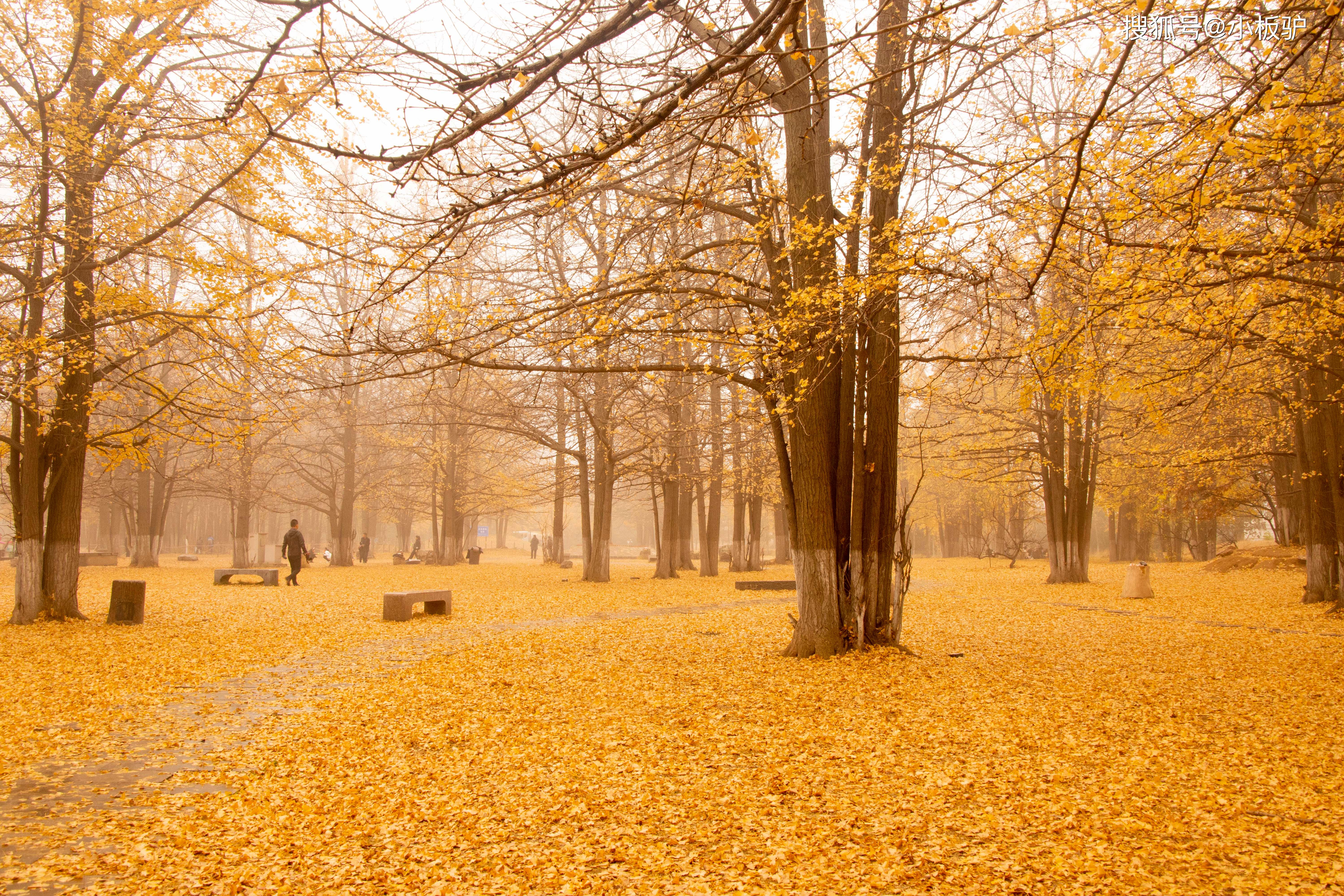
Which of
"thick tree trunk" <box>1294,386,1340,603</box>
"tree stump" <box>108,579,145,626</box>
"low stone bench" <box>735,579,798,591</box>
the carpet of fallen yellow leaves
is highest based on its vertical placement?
"thick tree trunk" <box>1294,386,1340,603</box>

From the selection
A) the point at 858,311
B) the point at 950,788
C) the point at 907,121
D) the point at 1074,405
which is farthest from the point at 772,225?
the point at 1074,405

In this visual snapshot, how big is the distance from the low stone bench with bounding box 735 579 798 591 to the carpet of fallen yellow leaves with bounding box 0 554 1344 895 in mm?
6805

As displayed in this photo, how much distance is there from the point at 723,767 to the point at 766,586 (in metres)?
12.3

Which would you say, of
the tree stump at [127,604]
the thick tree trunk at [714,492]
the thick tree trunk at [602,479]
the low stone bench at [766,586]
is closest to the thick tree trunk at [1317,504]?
the low stone bench at [766,586]

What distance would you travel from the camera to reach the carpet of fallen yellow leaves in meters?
3.28

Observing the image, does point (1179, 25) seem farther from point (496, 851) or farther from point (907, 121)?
point (496, 851)

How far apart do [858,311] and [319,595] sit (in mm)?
13618

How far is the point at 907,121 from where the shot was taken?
25.1 ft

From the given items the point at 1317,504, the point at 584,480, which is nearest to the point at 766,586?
the point at 584,480

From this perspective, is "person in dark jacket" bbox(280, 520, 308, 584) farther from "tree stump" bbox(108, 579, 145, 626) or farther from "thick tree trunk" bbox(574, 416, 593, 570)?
"tree stump" bbox(108, 579, 145, 626)

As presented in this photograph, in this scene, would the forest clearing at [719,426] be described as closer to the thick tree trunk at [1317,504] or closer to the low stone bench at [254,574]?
the thick tree trunk at [1317,504]

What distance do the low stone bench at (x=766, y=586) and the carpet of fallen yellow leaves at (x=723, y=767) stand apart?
6805 millimetres

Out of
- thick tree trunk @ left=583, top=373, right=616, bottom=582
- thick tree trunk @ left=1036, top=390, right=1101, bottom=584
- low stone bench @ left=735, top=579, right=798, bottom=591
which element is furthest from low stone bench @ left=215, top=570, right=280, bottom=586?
thick tree trunk @ left=1036, top=390, right=1101, bottom=584

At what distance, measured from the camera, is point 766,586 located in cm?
1677
